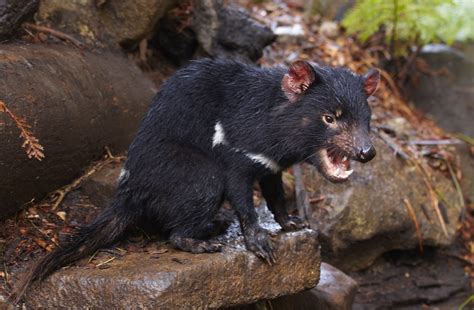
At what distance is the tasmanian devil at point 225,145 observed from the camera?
13.0ft

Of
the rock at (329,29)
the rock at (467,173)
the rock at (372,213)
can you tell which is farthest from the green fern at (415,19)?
the rock at (372,213)

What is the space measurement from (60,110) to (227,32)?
2.26 metres

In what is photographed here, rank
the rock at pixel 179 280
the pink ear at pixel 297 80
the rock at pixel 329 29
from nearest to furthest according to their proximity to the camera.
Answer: the rock at pixel 179 280 < the pink ear at pixel 297 80 < the rock at pixel 329 29

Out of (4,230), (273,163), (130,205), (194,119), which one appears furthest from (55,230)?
(273,163)

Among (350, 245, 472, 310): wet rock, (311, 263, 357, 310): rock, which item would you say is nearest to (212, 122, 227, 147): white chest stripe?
(311, 263, 357, 310): rock

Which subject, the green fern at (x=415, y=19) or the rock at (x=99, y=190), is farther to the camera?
the green fern at (x=415, y=19)

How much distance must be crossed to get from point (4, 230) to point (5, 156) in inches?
19.5

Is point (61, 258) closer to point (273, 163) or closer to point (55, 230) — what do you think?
point (55, 230)

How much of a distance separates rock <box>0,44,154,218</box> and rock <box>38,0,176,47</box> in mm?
218

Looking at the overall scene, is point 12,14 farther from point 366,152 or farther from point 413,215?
point 413,215

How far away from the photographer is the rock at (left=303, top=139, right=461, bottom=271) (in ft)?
20.0

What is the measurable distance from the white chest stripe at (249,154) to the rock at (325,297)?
48.6 inches

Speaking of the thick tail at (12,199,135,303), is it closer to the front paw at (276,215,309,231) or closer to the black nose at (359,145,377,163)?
the front paw at (276,215,309,231)

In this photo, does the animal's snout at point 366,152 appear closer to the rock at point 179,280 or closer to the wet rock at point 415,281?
the rock at point 179,280
